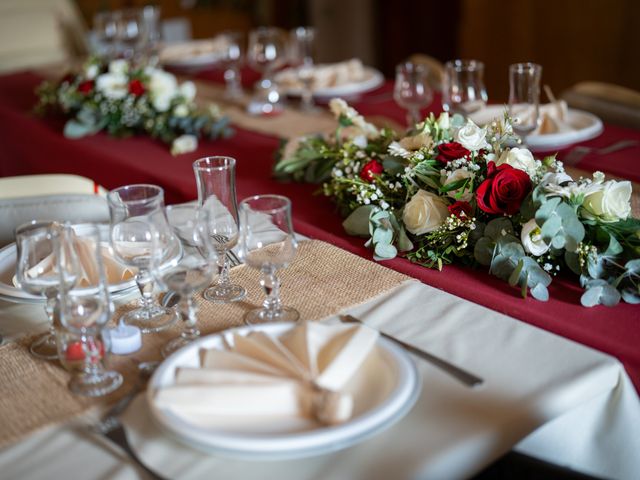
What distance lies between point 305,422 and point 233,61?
2014mm

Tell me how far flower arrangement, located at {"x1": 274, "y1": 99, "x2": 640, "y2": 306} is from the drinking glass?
1.15ft

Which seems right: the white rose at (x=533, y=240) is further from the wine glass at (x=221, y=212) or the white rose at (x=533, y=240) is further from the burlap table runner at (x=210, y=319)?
the wine glass at (x=221, y=212)

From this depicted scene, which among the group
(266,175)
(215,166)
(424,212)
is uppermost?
(215,166)

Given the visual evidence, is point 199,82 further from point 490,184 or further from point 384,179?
point 490,184

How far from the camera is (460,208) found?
1.36 meters

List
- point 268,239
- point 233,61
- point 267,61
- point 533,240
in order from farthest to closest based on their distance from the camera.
Answer: point 233,61
point 267,61
point 533,240
point 268,239

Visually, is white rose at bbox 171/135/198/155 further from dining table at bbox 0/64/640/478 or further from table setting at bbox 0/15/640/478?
dining table at bbox 0/64/640/478

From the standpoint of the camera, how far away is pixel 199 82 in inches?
121

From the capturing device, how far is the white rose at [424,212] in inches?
53.7

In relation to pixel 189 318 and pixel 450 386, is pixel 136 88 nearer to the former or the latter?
pixel 189 318

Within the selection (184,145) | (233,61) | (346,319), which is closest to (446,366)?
(346,319)

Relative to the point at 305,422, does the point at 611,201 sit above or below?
above

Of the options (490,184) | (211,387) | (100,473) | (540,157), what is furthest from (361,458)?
(540,157)

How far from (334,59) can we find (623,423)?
16.5 ft
